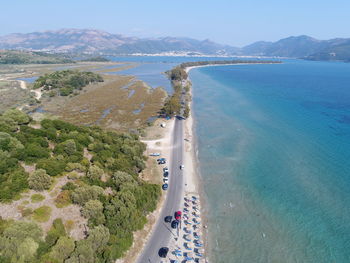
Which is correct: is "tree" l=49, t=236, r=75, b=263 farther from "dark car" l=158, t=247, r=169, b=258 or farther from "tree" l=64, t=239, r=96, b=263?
"dark car" l=158, t=247, r=169, b=258

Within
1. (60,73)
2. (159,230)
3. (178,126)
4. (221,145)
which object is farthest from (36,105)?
(159,230)

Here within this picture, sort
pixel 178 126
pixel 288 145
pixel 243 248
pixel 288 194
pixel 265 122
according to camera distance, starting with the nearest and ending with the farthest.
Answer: pixel 243 248 < pixel 288 194 < pixel 288 145 < pixel 178 126 < pixel 265 122

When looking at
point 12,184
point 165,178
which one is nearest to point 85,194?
point 12,184

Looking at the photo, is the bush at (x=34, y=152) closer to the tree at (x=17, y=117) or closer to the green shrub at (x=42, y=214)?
the green shrub at (x=42, y=214)

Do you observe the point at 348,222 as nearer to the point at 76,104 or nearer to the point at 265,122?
the point at 265,122

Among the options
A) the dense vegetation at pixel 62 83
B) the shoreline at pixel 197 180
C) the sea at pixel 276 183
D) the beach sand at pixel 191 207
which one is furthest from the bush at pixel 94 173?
the dense vegetation at pixel 62 83

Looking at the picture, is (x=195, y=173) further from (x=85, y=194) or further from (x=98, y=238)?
(x=98, y=238)
